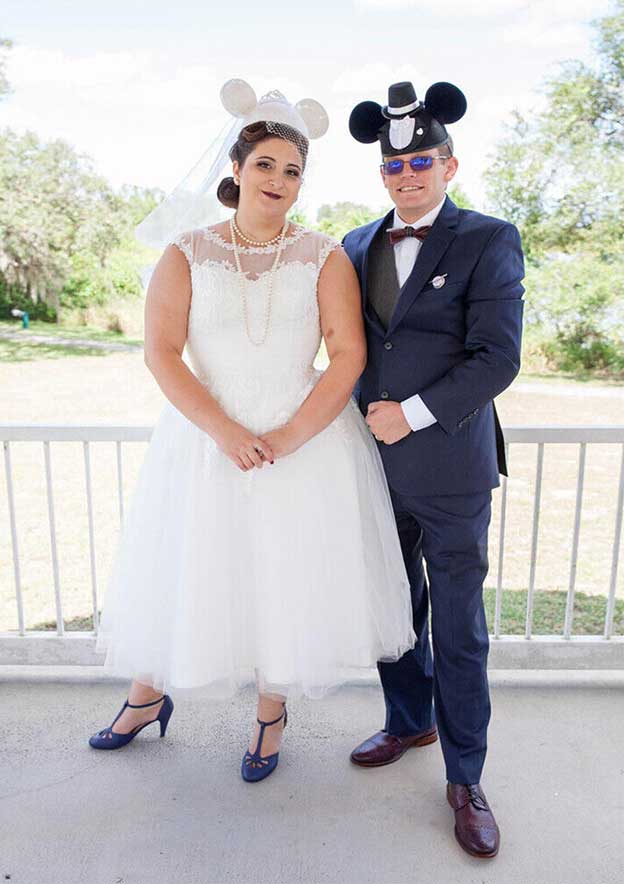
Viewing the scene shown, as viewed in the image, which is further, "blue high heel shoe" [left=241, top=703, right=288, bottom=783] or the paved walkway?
the paved walkway

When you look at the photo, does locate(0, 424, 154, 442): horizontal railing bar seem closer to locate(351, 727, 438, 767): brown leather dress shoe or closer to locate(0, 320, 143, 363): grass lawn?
locate(351, 727, 438, 767): brown leather dress shoe

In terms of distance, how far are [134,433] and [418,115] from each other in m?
1.15

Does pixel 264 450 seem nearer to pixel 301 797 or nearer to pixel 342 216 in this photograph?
pixel 301 797

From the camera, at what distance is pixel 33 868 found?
159cm

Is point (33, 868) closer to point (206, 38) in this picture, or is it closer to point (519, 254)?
point (519, 254)

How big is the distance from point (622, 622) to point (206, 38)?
7.71 metres

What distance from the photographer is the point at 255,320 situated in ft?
5.57

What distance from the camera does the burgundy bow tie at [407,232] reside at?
1.62 metres

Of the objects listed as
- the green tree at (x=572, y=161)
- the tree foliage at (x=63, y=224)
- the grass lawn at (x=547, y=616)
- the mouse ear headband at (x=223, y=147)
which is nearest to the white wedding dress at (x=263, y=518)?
the mouse ear headband at (x=223, y=147)

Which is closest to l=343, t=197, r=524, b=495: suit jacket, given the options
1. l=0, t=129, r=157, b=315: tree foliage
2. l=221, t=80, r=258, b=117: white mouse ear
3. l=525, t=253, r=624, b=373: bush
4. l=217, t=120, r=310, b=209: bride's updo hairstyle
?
l=217, t=120, r=310, b=209: bride's updo hairstyle

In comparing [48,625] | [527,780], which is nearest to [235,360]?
[527,780]

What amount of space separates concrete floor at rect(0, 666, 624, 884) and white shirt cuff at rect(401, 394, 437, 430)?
2.99ft

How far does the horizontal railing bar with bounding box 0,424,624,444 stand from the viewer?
84.3 inches

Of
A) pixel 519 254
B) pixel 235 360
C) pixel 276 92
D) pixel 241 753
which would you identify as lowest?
pixel 241 753
